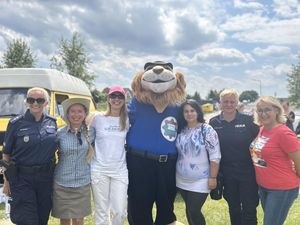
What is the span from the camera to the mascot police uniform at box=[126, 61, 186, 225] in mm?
4504

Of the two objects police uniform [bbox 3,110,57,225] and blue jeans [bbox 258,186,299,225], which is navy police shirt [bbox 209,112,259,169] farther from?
police uniform [bbox 3,110,57,225]

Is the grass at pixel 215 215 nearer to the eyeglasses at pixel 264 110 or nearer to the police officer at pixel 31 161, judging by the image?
Answer: the police officer at pixel 31 161

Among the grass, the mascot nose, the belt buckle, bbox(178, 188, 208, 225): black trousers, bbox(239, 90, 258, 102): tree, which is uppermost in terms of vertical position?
bbox(239, 90, 258, 102): tree

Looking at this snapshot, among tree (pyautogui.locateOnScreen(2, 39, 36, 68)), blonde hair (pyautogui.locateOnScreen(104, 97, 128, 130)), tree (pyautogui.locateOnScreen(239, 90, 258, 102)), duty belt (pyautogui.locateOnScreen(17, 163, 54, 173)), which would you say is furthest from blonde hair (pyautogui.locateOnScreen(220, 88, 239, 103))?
tree (pyautogui.locateOnScreen(239, 90, 258, 102))

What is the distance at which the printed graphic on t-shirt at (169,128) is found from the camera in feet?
14.8

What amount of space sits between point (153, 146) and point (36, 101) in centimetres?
135

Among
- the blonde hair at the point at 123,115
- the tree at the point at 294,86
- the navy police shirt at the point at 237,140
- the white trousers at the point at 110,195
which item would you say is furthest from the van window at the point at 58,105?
the tree at the point at 294,86

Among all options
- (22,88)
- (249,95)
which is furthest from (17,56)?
(249,95)

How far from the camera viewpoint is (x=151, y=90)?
15.4 feet

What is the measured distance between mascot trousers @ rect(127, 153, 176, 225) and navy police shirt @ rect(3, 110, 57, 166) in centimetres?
95

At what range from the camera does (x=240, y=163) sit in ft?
14.4

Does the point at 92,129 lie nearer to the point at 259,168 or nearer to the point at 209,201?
the point at 259,168

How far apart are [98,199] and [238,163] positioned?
1.58 meters

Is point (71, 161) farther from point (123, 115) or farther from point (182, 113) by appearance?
point (182, 113)
